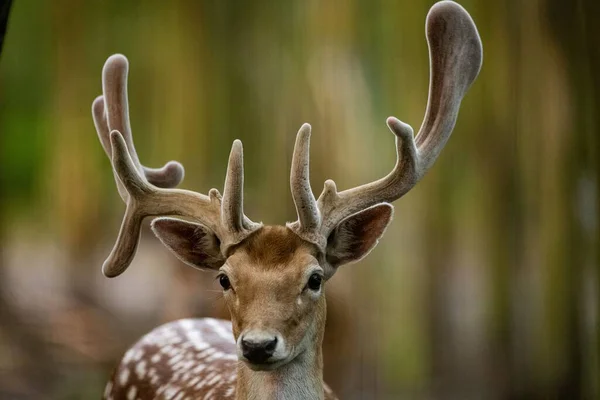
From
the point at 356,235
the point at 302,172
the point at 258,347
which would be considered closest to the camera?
the point at 258,347

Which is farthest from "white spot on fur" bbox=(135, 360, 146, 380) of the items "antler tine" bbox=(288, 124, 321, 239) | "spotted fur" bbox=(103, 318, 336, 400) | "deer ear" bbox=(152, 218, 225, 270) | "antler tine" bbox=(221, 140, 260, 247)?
"antler tine" bbox=(288, 124, 321, 239)

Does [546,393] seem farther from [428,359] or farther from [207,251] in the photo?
[207,251]

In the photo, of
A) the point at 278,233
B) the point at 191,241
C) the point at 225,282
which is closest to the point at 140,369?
the point at 191,241

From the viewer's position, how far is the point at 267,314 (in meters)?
2.70

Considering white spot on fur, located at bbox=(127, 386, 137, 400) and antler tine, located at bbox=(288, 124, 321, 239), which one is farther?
white spot on fur, located at bbox=(127, 386, 137, 400)

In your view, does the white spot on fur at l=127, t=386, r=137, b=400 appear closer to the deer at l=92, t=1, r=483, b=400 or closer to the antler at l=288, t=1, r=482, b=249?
the deer at l=92, t=1, r=483, b=400

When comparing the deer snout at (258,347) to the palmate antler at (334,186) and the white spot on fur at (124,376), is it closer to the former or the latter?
the palmate antler at (334,186)

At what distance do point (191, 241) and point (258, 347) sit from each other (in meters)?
0.60

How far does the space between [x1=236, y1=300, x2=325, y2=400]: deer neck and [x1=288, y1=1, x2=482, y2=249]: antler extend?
333 mm

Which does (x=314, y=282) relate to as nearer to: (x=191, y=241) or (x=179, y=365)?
(x=191, y=241)

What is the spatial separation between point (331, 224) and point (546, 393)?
380cm

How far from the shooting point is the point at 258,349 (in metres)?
2.62

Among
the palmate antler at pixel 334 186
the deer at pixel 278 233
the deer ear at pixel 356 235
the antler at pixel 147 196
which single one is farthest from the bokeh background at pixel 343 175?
the deer ear at pixel 356 235

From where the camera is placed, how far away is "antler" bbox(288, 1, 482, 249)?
3.02 meters
